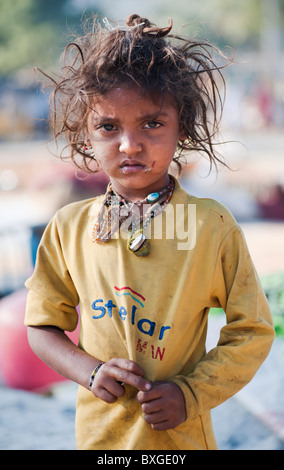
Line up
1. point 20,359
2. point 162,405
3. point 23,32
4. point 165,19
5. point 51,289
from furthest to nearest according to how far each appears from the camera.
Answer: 1. point 23,32
2. point 165,19
3. point 20,359
4. point 51,289
5. point 162,405

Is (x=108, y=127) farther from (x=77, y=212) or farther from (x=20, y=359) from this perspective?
(x=20, y=359)

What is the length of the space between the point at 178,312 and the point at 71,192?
16.3 feet

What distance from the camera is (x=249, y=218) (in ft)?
30.2

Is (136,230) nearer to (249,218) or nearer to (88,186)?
(88,186)

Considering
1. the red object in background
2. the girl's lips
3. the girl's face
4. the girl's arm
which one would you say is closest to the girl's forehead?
the girl's face

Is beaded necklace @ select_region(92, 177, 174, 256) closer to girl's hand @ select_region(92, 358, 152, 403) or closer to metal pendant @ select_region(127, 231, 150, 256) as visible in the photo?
metal pendant @ select_region(127, 231, 150, 256)

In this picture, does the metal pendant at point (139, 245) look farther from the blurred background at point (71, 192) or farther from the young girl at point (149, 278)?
the blurred background at point (71, 192)

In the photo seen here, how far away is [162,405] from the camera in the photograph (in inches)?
53.2

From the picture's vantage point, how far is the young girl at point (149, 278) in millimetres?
1415

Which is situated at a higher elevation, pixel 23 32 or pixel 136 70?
pixel 23 32

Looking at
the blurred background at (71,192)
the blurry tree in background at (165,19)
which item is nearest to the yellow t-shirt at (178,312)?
the blurred background at (71,192)

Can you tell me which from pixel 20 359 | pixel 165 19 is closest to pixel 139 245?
pixel 20 359
